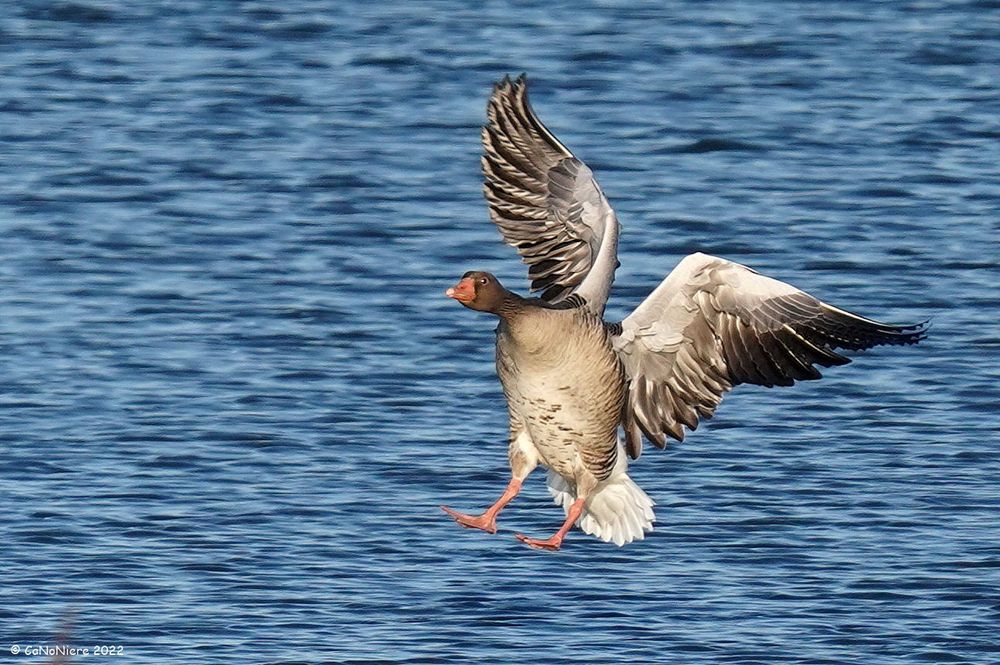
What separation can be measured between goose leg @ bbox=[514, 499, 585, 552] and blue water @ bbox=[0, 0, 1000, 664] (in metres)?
1.74

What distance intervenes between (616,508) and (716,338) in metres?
1.18

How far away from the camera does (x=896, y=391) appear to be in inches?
559

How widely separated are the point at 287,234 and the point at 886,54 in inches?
310

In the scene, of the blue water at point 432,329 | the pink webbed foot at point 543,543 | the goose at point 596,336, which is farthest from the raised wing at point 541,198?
the blue water at point 432,329

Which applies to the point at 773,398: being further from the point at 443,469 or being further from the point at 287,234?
the point at 287,234

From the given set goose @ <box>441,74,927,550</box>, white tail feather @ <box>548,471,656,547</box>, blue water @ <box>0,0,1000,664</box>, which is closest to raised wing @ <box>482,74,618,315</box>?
goose @ <box>441,74,927,550</box>

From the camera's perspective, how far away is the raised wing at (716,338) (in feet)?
28.3

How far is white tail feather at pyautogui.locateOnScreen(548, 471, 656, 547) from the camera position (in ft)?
32.1

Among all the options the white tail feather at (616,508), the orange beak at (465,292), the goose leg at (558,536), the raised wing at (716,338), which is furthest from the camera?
the white tail feather at (616,508)

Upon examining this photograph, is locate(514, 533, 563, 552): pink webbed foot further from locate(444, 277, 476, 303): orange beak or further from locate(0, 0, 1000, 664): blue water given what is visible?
locate(0, 0, 1000, 664): blue water

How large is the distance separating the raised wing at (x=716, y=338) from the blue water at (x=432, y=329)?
1874 mm

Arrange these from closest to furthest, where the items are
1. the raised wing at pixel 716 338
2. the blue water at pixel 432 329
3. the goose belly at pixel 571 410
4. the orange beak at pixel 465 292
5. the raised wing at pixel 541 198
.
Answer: the orange beak at pixel 465 292, the raised wing at pixel 716 338, the goose belly at pixel 571 410, the raised wing at pixel 541 198, the blue water at pixel 432 329

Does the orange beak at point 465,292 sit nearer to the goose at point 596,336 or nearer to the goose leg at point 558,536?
the goose at point 596,336

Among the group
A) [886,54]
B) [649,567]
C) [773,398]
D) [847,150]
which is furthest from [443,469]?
[886,54]
